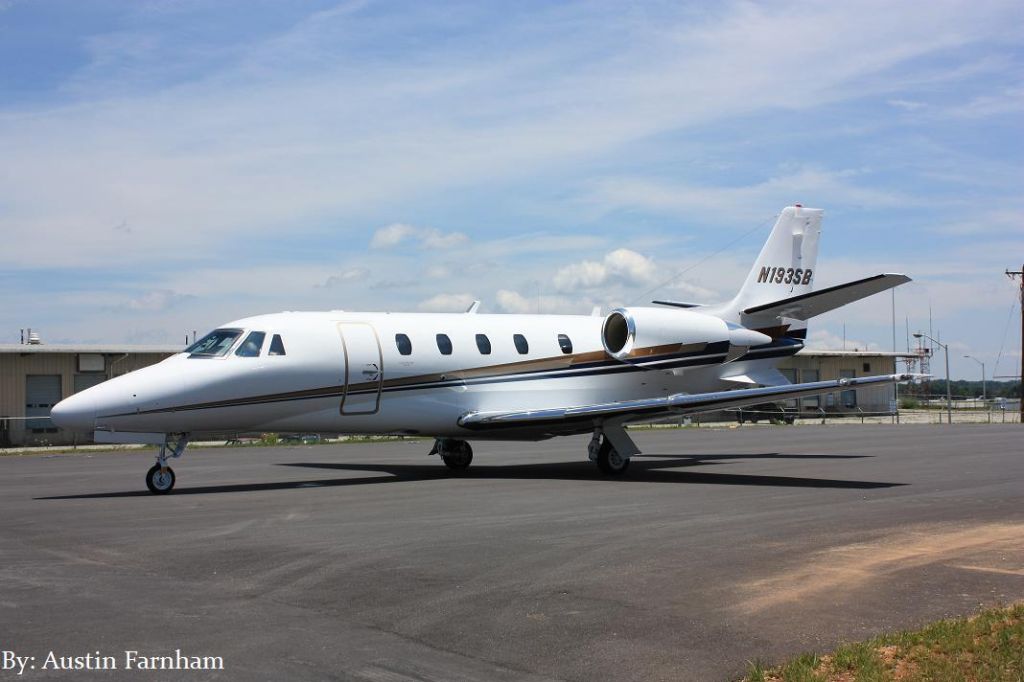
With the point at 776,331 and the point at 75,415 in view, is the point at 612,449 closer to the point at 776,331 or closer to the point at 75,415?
the point at 776,331

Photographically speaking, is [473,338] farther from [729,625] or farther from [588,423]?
[729,625]

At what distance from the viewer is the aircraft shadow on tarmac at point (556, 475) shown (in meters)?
18.7

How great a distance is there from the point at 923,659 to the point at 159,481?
13762 mm

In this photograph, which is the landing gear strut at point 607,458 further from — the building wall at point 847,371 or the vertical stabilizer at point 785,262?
the building wall at point 847,371

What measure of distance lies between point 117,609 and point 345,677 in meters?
2.73

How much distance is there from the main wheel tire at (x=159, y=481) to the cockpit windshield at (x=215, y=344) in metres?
2.08

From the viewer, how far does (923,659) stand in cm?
664

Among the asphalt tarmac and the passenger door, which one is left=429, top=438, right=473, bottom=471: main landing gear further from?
the passenger door

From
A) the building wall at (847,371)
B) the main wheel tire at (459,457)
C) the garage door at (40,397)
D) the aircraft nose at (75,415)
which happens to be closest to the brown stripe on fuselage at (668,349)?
the main wheel tire at (459,457)

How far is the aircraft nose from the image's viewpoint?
16672 millimetres

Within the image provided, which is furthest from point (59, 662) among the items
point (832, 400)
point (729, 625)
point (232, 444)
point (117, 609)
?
point (832, 400)

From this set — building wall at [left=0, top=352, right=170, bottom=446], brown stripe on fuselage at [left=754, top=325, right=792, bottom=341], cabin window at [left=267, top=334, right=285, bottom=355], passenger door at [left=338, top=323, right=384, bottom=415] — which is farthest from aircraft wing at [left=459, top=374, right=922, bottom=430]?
building wall at [left=0, top=352, right=170, bottom=446]

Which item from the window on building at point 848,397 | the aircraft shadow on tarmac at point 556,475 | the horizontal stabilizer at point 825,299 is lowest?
the aircraft shadow on tarmac at point 556,475

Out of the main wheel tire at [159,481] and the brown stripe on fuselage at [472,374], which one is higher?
the brown stripe on fuselage at [472,374]
